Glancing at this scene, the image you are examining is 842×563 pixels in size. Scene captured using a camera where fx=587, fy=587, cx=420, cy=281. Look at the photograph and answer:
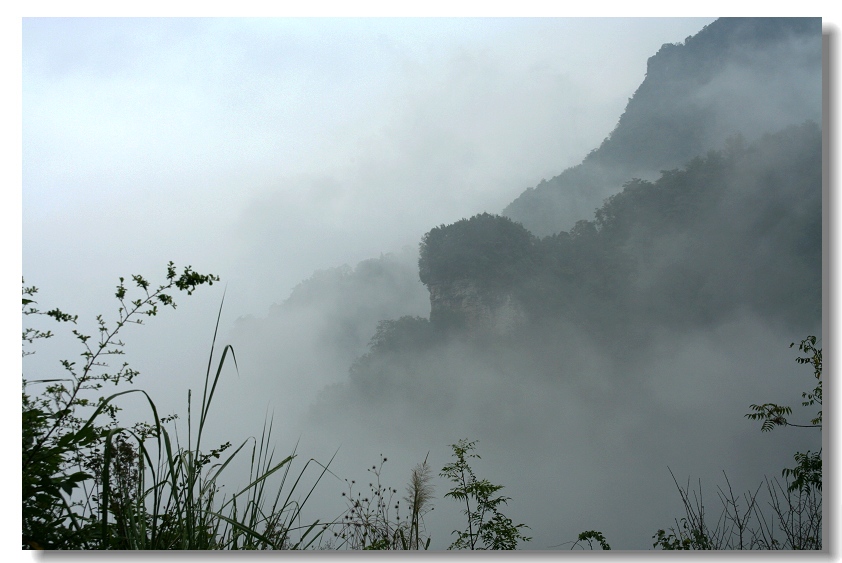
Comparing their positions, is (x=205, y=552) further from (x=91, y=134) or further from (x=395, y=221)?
(x=91, y=134)

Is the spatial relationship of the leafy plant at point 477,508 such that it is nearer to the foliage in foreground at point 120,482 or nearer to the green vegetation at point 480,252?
the foliage in foreground at point 120,482

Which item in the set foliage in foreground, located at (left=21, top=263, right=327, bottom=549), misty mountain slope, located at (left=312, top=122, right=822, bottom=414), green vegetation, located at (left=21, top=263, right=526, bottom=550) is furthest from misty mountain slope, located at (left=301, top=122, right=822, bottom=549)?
foliage in foreground, located at (left=21, top=263, right=327, bottom=549)

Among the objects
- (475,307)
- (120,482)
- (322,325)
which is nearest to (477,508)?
(475,307)

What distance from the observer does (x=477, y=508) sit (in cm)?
276

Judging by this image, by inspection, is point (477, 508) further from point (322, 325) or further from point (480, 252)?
point (480, 252)

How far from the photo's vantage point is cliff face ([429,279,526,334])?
10.5 ft

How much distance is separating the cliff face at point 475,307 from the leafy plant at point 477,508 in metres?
0.64

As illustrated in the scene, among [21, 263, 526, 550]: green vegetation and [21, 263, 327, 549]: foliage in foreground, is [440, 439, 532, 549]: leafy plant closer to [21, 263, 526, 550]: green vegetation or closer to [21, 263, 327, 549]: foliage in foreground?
[21, 263, 526, 550]: green vegetation

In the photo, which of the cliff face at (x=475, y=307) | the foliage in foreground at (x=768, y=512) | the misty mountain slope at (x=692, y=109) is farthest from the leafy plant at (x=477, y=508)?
the misty mountain slope at (x=692, y=109)

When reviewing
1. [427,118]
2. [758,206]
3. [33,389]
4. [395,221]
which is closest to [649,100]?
[758,206]

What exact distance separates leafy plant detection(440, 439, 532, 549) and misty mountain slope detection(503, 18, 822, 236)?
1302 mm

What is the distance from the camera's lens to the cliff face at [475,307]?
126 inches

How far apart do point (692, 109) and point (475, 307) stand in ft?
5.24

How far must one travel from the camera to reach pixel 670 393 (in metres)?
2.92
